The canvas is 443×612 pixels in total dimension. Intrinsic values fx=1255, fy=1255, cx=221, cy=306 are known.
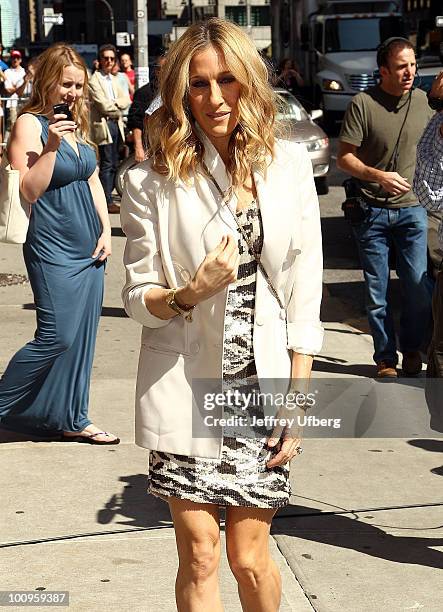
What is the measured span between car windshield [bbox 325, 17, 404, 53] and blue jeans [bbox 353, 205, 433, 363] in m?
22.6

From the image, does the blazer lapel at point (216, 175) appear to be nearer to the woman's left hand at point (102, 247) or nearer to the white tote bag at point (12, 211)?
the white tote bag at point (12, 211)

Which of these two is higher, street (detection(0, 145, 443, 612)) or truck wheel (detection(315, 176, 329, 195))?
street (detection(0, 145, 443, 612))

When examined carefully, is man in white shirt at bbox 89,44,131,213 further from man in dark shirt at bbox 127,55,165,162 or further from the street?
the street

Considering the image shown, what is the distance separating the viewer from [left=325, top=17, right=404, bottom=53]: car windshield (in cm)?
2970

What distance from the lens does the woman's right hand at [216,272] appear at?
3059mm

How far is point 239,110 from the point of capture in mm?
3273

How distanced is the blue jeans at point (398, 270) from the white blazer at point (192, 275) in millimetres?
4190

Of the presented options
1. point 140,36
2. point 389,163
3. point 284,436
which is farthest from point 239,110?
point 140,36

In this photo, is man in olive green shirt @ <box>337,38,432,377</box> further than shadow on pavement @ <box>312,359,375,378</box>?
No

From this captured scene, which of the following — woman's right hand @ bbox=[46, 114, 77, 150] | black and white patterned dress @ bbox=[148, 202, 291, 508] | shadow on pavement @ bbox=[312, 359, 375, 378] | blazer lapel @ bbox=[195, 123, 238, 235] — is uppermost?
blazer lapel @ bbox=[195, 123, 238, 235]

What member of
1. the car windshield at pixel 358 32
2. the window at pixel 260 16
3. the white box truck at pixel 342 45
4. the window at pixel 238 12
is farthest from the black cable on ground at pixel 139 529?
the window at pixel 260 16

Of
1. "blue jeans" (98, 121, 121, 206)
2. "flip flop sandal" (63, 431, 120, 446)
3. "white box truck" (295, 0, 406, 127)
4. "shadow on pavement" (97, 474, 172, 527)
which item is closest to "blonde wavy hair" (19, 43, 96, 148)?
"flip flop sandal" (63, 431, 120, 446)

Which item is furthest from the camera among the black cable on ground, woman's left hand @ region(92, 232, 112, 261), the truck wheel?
the truck wheel

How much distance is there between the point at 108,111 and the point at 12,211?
34.3 ft
